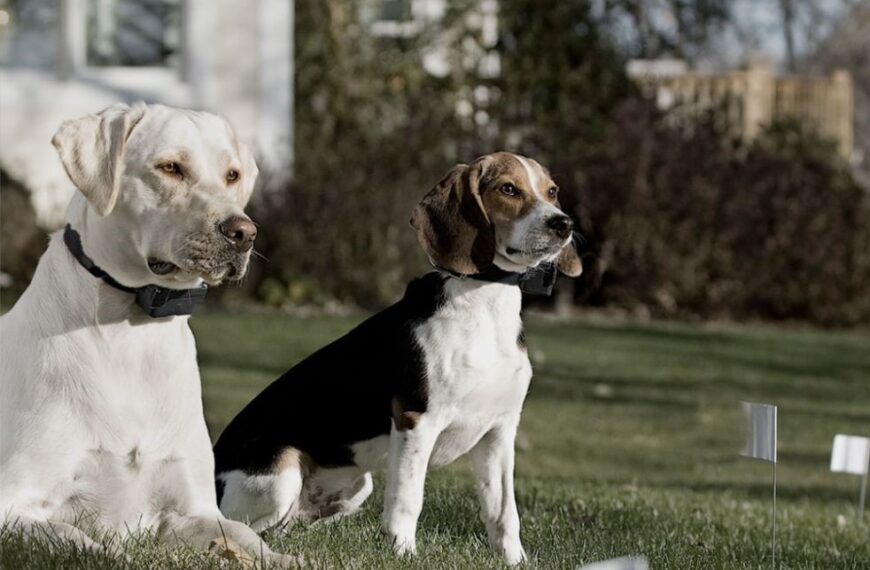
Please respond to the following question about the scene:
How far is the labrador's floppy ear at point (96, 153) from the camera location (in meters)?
4.17

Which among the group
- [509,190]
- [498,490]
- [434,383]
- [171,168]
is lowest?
[498,490]

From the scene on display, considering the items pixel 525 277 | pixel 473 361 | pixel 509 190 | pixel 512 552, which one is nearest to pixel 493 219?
pixel 509 190

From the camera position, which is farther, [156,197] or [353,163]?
[353,163]

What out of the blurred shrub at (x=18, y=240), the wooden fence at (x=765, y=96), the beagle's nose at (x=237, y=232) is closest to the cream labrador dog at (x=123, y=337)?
the beagle's nose at (x=237, y=232)

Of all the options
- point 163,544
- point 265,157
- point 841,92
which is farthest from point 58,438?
point 841,92

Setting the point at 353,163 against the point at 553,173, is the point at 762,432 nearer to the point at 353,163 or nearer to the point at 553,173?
the point at 353,163

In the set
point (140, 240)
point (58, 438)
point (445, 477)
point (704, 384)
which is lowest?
point (704, 384)

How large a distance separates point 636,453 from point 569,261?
245 inches

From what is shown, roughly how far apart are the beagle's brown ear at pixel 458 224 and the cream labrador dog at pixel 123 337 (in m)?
0.70

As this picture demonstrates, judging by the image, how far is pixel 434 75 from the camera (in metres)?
19.2

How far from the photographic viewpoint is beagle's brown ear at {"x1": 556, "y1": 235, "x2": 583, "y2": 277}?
4.99 m

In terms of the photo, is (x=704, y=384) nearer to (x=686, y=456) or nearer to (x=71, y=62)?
(x=686, y=456)

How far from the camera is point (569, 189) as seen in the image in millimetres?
16875

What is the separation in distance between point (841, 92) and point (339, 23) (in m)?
9.98
